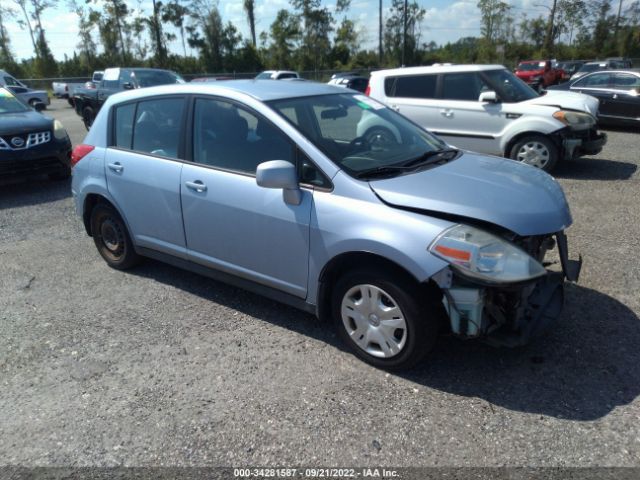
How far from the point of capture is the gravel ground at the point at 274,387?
2635 millimetres

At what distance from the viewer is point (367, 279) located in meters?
3.09

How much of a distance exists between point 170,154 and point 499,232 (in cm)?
258

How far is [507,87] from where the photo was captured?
27.3 feet

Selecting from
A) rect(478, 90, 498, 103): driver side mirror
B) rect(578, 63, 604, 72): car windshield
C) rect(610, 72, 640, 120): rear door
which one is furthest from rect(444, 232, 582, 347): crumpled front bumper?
rect(578, 63, 604, 72): car windshield

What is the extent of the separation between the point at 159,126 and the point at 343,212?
1.99 metres

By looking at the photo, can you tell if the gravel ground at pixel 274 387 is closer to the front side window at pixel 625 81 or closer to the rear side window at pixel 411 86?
→ the rear side window at pixel 411 86

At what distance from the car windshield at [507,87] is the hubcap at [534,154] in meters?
0.78

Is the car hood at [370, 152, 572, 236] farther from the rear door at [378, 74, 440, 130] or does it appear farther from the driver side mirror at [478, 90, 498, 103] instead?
the rear door at [378, 74, 440, 130]

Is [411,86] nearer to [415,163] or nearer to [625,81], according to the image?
[415,163]

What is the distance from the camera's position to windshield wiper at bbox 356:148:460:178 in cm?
330

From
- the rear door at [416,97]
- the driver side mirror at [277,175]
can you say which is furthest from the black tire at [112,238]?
the rear door at [416,97]

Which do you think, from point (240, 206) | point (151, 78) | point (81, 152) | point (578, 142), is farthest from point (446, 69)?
point (151, 78)

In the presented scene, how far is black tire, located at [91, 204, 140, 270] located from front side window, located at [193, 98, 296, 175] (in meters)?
1.32

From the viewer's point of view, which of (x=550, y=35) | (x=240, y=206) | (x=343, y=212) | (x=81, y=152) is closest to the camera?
(x=343, y=212)
